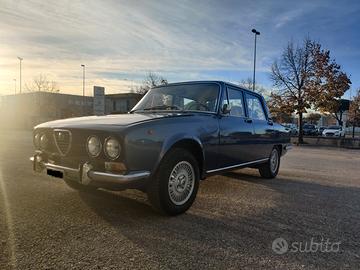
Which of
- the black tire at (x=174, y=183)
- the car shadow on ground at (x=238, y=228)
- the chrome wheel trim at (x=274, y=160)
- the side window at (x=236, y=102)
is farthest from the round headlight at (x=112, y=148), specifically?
the chrome wheel trim at (x=274, y=160)

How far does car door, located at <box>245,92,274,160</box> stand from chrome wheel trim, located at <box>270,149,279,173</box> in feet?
1.02

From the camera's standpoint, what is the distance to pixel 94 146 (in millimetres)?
3965

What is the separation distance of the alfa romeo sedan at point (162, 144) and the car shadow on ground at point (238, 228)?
1.31 ft

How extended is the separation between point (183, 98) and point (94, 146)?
6.89ft

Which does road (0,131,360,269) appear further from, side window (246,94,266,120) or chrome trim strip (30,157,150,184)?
side window (246,94,266,120)

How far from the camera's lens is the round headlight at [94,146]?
3934mm

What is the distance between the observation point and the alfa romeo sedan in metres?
3.85

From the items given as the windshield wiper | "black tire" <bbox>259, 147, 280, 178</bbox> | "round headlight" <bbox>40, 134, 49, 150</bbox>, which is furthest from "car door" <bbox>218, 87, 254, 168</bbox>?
"round headlight" <bbox>40, 134, 49, 150</bbox>

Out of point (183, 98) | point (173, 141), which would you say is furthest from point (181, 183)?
point (183, 98)

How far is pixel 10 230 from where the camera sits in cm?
367

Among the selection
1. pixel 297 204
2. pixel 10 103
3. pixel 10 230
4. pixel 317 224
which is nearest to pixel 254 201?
pixel 297 204

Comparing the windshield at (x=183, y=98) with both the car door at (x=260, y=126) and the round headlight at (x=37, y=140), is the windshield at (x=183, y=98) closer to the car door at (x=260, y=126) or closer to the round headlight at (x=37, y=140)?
the car door at (x=260, y=126)

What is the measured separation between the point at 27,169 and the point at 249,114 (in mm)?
4981

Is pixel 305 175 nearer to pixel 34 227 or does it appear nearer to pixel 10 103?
pixel 34 227
